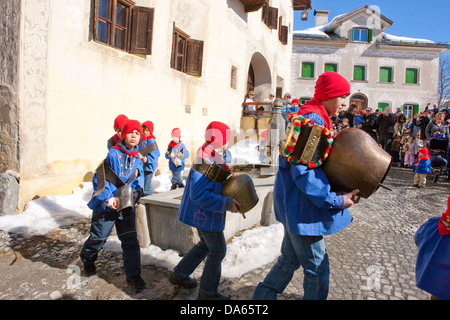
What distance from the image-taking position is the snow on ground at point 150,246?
11.3ft

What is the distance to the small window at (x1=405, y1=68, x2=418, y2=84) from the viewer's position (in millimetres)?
28047

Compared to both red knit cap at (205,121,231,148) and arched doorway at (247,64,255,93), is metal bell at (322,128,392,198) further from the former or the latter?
arched doorway at (247,64,255,93)

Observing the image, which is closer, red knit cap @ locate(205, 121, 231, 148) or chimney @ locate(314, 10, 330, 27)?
red knit cap @ locate(205, 121, 231, 148)

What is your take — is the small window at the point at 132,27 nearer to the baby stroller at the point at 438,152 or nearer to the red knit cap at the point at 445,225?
the red knit cap at the point at 445,225

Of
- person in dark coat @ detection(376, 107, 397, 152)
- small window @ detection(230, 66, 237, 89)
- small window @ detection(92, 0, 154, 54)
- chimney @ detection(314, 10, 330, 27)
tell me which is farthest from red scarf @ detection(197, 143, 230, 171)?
chimney @ detection(314, 10, 330, 27)

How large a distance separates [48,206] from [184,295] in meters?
3.57

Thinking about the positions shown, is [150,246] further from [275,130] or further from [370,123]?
[370,123]

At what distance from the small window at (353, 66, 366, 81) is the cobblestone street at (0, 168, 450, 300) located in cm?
2586

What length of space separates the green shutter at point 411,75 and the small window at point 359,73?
12.2 feet

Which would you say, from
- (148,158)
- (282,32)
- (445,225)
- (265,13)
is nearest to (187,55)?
(148,158)

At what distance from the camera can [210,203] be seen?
7.81ft

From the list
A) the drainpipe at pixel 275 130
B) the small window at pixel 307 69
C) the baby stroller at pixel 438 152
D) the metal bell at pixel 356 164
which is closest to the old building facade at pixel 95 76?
the drainpipe at pixel 275 130

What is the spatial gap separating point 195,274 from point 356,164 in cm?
202

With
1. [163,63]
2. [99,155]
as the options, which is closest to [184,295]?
[99,155]
